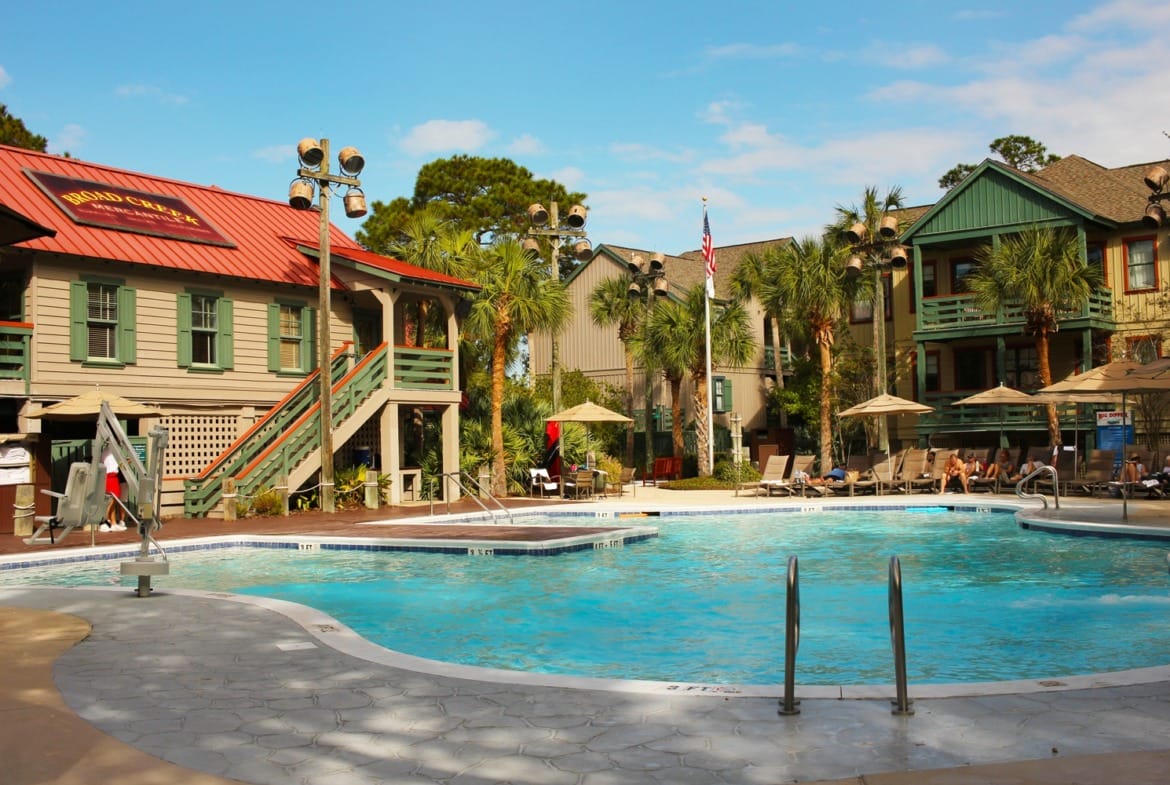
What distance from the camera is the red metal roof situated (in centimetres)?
2022

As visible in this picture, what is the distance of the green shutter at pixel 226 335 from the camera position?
870 inches

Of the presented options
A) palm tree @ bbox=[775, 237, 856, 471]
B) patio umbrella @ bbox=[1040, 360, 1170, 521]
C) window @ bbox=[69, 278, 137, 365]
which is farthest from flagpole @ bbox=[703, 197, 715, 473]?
window @ bbox=[69, 278, 137, 365]

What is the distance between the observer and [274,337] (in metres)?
23.1

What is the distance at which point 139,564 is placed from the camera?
9.79 m

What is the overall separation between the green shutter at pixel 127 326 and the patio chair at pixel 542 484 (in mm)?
9572

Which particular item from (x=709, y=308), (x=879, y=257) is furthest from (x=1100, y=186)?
(x=709, y=308)

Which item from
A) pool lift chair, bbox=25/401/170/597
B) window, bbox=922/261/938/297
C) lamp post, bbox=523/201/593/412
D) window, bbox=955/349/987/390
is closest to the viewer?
pool lift chair, bbox=25/401/170/597

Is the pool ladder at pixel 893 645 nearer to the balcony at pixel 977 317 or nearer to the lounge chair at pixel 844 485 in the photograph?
the lounge chair at pixel 844 485

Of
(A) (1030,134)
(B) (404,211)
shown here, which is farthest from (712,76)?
(A) (1030,134)

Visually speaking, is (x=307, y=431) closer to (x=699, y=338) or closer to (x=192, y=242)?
(x=192, y=242)

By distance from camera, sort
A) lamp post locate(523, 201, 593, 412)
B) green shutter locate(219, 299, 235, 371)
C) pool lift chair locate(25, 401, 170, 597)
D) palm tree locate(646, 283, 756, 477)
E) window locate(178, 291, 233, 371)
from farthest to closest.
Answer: palm tree locate(646, 283, 756, 477) < lamp post locate(523, 201, 593, 412) < green shutter locate(219, 299, 235, 371) < window locate(178, 291, 233, 371) < pool lift chair locate(25, 401, 170, 597)

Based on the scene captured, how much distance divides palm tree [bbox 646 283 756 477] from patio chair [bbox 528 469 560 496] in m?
6.24

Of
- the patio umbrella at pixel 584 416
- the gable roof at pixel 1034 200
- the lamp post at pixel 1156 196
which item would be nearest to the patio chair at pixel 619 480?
the patio umbrella at pixel 584 416

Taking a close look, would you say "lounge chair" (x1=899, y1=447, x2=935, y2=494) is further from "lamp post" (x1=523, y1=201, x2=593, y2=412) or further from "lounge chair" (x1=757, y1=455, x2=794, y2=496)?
"lamp post" (x1=523, y1=201, x2=593, y2=412)
